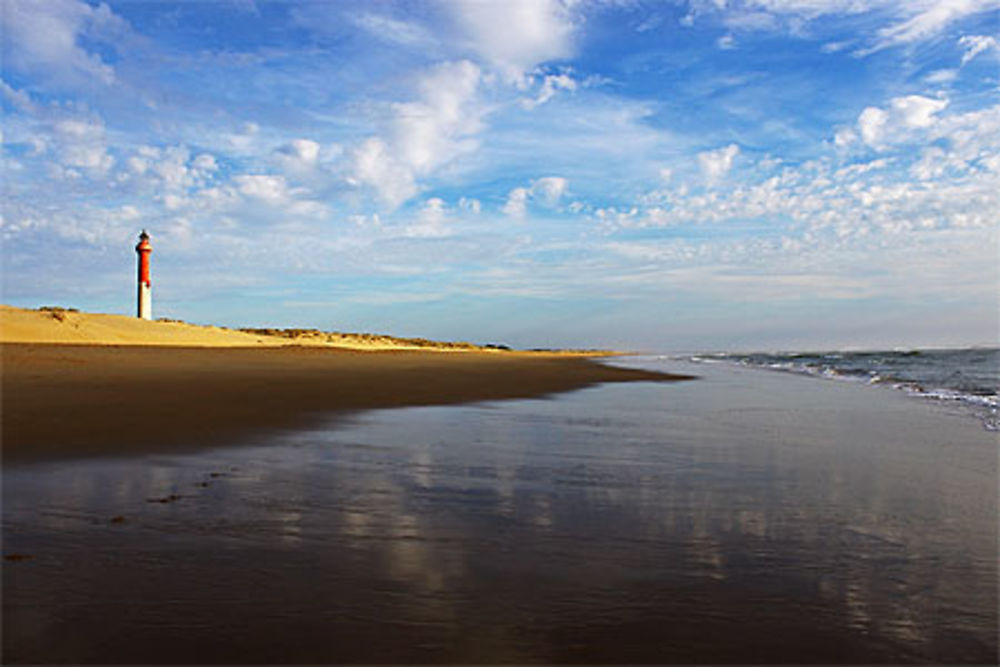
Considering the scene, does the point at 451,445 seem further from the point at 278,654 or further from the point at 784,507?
the point at 278,654

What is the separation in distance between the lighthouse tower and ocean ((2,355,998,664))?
158 ft

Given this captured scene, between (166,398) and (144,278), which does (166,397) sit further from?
(144,278)

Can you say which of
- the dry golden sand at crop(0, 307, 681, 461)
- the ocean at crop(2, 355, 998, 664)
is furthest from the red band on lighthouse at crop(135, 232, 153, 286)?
the ocean at crop(2, 355, 998, 664)

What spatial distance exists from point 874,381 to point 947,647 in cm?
2223

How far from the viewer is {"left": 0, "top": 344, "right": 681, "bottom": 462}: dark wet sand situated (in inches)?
281

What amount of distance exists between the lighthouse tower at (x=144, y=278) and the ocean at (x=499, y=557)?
48.1 metres

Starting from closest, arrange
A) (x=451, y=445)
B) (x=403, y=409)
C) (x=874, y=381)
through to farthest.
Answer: (x=451, y=445) → (x=403, y=409) → (x=874, y=381)

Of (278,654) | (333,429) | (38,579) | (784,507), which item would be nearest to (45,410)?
(333,429)

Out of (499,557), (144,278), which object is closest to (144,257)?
(144,278)

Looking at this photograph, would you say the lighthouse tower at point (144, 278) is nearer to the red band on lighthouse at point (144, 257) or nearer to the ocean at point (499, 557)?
the red band on lighthouse at point (144, 257)

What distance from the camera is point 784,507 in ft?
16.1

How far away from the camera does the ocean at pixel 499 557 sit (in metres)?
2.63

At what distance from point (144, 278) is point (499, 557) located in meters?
54.1

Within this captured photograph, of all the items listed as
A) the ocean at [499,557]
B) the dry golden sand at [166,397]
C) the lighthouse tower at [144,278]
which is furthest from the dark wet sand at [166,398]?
the lighthouse tower at [144,278]
